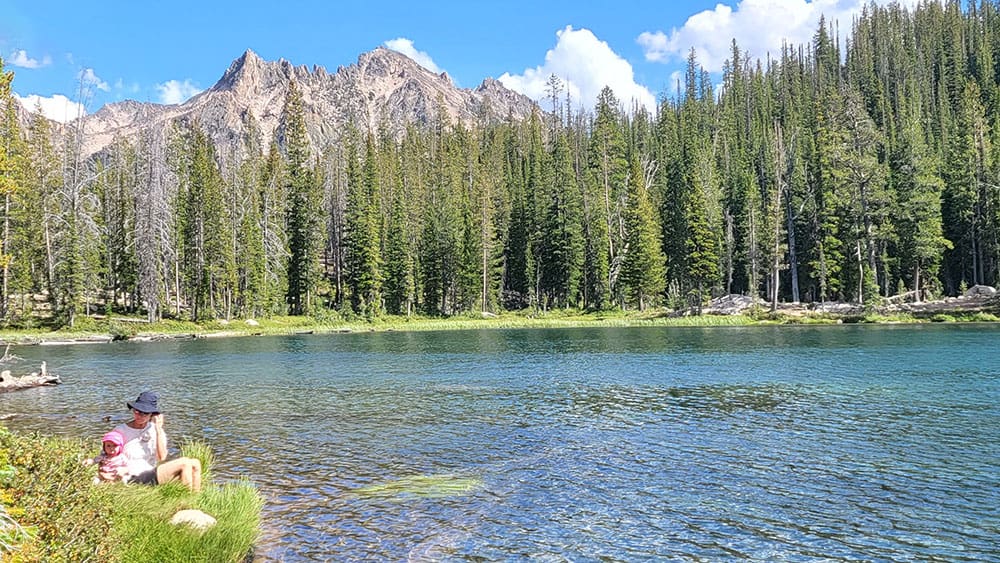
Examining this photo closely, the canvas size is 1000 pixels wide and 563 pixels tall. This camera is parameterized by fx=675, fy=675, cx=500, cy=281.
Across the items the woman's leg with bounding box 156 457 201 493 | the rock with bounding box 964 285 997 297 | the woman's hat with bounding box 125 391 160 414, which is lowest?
the woman's leg with bounding box 156 457 201 493

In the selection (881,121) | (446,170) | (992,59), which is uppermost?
(992,59)

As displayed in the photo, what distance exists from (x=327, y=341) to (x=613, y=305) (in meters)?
37.4

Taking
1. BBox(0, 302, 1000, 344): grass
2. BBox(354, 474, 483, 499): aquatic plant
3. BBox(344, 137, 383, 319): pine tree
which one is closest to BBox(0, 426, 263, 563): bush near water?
BBox(354, 474, 483, 499): aquatic plant

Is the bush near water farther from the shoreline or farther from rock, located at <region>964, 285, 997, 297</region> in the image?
rock, located at <region>964, 285, 997, 297</region>

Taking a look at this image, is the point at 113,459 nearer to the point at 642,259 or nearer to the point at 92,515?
the point at 92,515

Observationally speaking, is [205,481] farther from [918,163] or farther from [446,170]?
[446,170]

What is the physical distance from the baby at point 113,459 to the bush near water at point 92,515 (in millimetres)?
620

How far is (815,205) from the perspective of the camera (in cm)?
7700

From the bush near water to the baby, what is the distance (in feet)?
2.03

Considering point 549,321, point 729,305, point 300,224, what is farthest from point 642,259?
point 300,224

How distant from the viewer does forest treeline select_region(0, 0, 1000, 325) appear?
68.4 meters

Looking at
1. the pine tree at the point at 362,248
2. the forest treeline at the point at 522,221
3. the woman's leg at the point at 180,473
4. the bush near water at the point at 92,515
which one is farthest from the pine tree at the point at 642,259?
the bush near water at the point at 92,515

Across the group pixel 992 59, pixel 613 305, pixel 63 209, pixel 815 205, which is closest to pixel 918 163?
pixel 815 205

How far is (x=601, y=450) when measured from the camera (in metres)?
16.4
